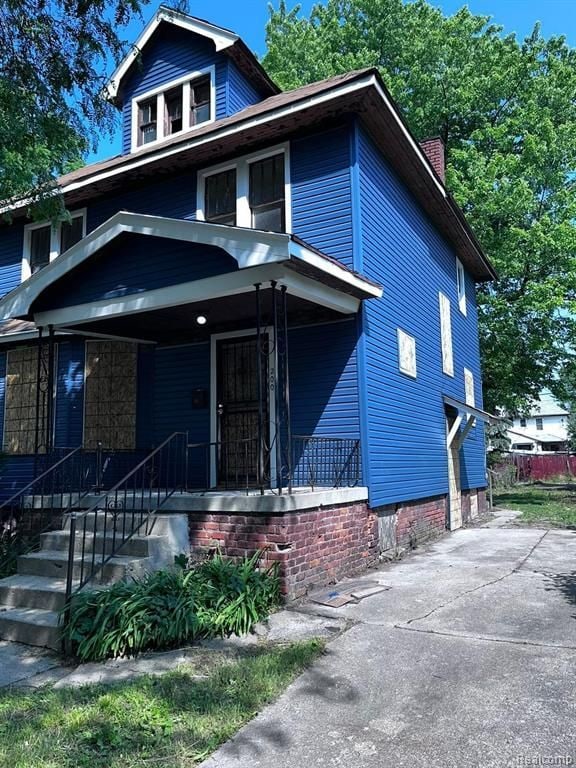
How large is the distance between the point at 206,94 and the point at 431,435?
7.88 m

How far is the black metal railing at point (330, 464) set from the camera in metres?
8.10

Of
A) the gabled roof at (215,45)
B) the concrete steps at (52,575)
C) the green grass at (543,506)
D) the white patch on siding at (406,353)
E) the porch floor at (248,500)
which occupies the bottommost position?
the green grass at (543,506)

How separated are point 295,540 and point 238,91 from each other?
352 inches

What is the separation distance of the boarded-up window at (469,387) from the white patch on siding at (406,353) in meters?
4.97

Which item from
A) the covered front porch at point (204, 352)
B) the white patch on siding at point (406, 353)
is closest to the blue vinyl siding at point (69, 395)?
the covered front porch at point (204, 352)

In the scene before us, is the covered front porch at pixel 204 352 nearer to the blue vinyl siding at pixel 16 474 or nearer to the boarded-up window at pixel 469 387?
the blue vinyl siding at pixel 16 474

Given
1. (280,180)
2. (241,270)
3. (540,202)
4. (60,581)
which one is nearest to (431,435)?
(280,180)

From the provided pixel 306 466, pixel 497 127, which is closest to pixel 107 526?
pixel 306 466

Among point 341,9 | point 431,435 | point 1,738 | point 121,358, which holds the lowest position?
point 1,738

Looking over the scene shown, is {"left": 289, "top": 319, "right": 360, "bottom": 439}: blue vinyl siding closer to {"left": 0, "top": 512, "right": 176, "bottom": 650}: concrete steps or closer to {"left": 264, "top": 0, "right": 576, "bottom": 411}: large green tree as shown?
{"left": 0, "top": 512, "right": 176, "bottom": 650}: concrete steps

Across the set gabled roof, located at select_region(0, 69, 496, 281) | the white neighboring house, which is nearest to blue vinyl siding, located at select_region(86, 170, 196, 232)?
gabled roof, located at select_region(0, 69, 496, 281)

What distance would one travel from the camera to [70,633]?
4.97m

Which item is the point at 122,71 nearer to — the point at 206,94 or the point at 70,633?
the point at 206,94

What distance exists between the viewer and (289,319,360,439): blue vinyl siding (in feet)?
27.0
